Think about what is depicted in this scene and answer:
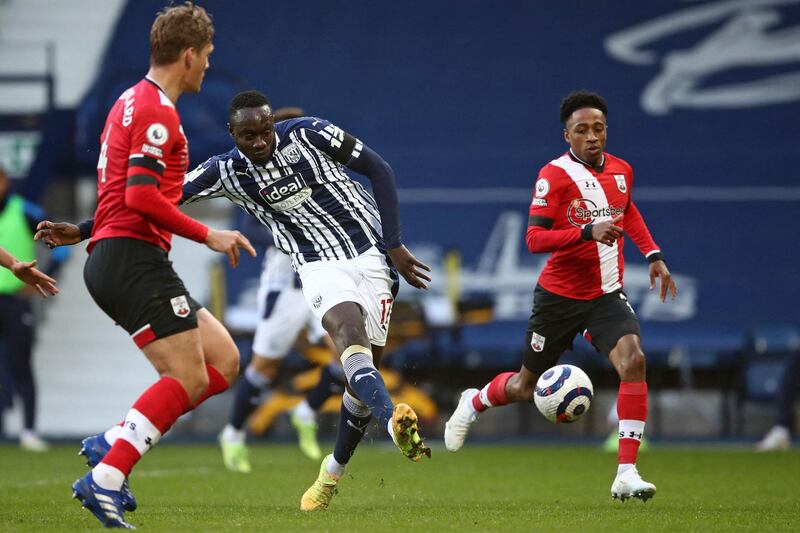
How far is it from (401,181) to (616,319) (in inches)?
Answer: 424

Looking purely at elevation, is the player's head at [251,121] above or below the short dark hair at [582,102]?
below

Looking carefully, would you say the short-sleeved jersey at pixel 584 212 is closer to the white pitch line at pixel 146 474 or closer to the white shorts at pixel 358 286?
the white shorts at pixel 358 286

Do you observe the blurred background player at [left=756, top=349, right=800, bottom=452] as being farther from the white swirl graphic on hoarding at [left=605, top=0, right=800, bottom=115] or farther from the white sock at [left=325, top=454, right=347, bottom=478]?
the white sock at [left=325, top=454, right=347, bottom=478]

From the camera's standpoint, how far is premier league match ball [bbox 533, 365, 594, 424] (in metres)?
7.24

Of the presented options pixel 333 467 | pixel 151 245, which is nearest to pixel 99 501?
pixel 151 245

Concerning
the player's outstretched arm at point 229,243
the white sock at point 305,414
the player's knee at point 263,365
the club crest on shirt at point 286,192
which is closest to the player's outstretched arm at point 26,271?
the player's outstretched arm at point 229,243

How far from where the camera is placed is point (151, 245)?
218 inches

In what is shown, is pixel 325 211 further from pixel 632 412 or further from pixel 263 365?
pixel 263 365

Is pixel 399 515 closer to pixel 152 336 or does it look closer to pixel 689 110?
pixel 152 336

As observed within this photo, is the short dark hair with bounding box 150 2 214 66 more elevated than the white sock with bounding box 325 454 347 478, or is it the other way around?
the short dark hair with bounding box 150 2 214 66

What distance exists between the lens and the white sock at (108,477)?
5.25m

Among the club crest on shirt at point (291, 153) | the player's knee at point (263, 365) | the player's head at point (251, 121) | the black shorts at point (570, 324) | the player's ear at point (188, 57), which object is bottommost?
the player's knee at point (263, 365)

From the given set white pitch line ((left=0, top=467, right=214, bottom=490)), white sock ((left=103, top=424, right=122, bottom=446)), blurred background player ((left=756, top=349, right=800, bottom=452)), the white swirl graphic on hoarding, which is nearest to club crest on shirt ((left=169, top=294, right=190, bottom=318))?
white sock ((left=103, top=424, right=122, bottom=446))

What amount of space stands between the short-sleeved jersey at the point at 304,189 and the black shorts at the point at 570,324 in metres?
1.32
